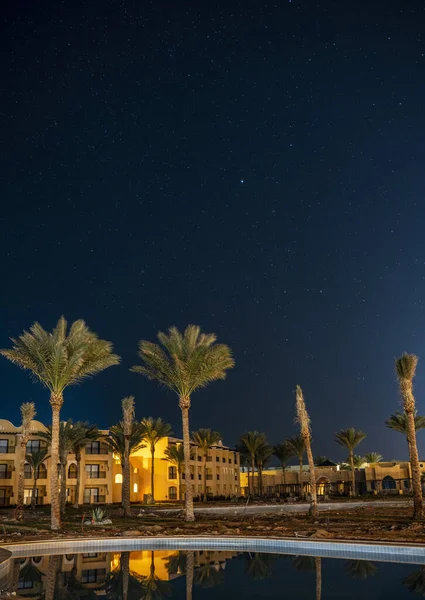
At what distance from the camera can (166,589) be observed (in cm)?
1454

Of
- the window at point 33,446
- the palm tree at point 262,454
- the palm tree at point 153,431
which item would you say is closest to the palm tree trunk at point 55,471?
the palm tree at point 153,431

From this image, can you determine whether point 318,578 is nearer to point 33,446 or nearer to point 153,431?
point 153,431

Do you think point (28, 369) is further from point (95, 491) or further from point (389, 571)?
point (95, 491)

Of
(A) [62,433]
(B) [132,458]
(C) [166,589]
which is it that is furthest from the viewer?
(B) [132,458]

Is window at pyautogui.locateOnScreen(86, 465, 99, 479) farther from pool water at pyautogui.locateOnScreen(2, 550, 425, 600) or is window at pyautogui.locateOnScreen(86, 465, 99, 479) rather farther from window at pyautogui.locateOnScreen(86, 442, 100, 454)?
pool water at pyautogui.locateOnScreen(2, 550, 425, 600)

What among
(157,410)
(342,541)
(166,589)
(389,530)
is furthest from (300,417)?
(157,410)

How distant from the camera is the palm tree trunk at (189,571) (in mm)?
14369

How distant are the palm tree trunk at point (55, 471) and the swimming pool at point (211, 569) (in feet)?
17.2

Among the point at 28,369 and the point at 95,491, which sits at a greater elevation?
the point at 28,369

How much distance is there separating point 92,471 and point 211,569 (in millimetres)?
48464

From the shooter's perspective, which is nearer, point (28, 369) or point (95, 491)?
point (28, 369)

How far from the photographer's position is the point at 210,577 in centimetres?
1609

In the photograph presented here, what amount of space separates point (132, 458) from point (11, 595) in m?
57.1

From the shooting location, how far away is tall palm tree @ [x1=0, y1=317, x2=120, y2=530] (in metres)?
28.1
